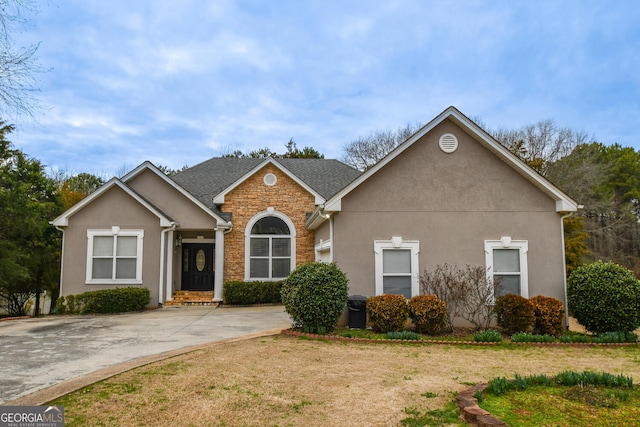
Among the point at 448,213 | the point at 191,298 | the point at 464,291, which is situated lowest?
the point at 191,298

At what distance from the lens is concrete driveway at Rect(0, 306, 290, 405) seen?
6889 mm

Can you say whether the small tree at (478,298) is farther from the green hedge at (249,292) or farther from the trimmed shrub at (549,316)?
the green hedge at (249,292)

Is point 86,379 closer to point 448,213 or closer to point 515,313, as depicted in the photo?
point 515,313

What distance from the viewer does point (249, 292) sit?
59.3 ft

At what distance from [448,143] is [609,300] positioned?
18.1 feet

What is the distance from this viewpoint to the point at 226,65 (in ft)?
69.0

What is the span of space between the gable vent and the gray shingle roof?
7735 mm

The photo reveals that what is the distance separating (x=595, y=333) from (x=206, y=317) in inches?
418

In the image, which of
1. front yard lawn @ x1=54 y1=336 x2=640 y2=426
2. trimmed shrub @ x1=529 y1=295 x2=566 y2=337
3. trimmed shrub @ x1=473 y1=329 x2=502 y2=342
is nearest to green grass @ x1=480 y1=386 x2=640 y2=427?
front yard lawn @ x1=54 y1=336 x2=640 y2=426

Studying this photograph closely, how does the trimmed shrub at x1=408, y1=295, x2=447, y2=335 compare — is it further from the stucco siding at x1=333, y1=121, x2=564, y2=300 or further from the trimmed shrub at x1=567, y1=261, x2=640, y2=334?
the trimmed shrub at x1=567, y1=261, x2=640, y2=334

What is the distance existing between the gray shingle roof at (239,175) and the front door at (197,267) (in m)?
1.90

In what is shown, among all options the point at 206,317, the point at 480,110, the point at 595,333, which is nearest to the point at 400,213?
the point at 595,333

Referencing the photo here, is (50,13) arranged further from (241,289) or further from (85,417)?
(241,289)

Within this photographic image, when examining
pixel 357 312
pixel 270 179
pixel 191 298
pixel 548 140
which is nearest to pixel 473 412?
pixel 357 312
